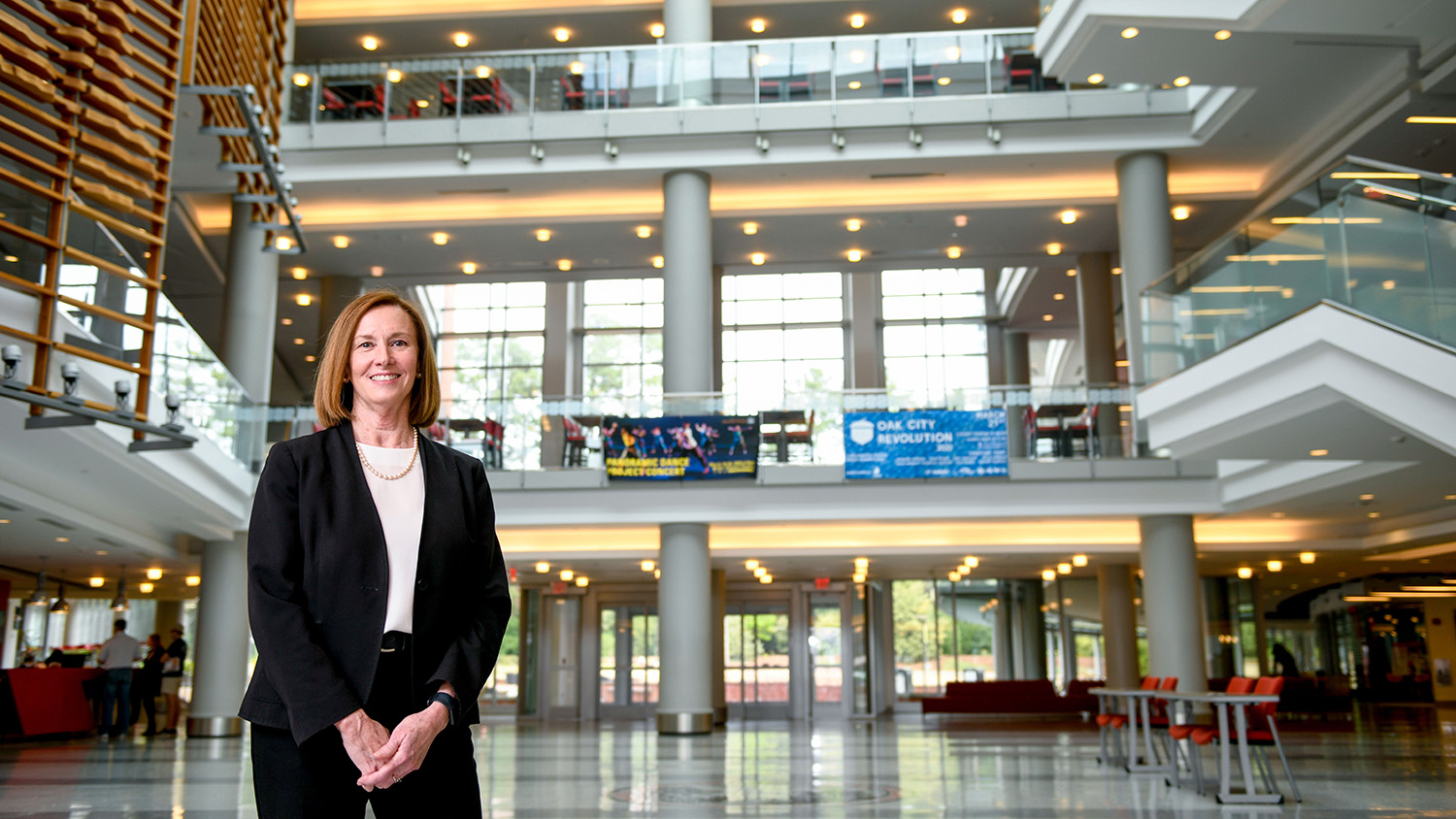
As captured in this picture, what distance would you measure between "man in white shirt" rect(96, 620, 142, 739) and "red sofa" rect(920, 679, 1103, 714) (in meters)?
14.2

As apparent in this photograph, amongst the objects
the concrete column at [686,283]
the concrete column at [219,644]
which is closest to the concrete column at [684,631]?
the concrete column at [686,283]

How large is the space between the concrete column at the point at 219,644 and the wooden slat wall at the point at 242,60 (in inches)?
193

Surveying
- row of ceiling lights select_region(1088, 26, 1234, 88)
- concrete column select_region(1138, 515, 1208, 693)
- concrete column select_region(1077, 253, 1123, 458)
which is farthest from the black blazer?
concrete column select_region(1077, 253, 1123, 458)

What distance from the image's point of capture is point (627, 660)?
918 inches

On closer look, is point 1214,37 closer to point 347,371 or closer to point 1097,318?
point 1097,318

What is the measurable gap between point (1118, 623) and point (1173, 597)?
4075mm

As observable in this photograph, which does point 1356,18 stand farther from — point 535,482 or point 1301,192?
point 535,482

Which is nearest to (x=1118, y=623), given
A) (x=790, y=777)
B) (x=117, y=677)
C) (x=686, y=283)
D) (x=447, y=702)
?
(x=686, y=283)

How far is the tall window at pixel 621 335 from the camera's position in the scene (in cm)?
2981

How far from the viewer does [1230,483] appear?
1576cm

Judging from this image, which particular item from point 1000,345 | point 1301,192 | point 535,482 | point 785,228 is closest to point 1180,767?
point 1301,192

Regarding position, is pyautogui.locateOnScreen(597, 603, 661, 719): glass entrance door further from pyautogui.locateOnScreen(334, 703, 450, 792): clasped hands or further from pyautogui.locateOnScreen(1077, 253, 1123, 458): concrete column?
pyautogui.locateOnScreen(334, 703, 450, 792): clasped hands

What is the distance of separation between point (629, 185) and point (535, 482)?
5.06 m

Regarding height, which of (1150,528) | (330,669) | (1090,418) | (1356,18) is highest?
(1356,18)
